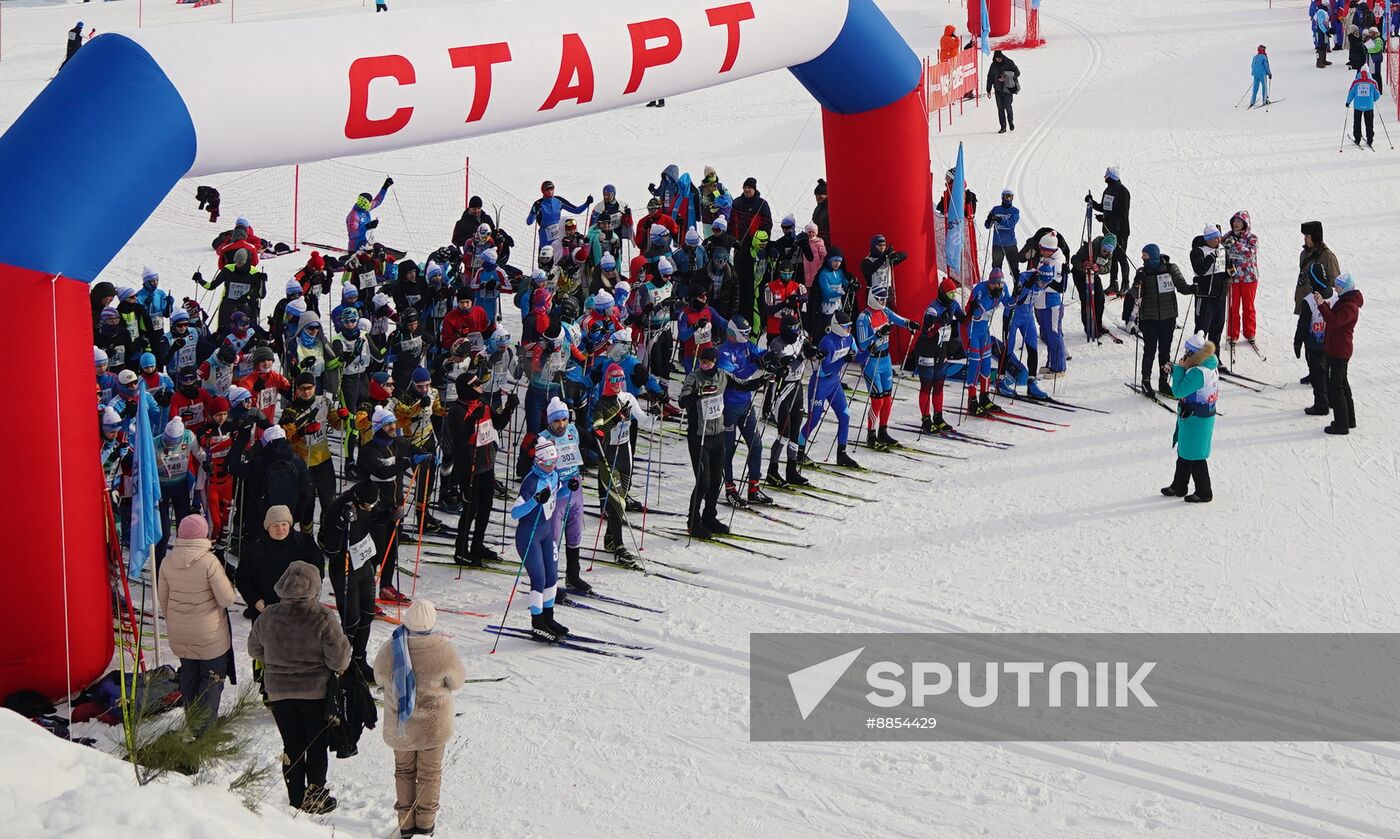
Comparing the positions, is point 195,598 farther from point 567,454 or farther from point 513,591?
point 567,454

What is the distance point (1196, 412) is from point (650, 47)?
5.25 meters

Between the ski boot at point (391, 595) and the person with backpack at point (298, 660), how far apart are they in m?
2.80

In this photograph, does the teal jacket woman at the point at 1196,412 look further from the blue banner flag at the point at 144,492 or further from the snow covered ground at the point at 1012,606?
the blue banner flag at the point at 144,492

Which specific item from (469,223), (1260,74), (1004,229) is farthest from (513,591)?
(1260,74)

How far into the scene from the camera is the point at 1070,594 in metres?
10.1

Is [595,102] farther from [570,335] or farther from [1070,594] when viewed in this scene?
[1070,594]

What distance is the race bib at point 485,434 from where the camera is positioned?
35.1 feet

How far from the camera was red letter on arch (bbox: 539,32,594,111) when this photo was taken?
37.7ft

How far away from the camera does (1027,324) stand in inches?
554

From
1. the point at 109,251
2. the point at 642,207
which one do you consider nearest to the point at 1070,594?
the point at 109,251

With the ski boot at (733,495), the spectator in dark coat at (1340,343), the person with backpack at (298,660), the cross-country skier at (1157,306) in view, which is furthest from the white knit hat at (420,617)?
the spectator in dark coat at (1340,343)

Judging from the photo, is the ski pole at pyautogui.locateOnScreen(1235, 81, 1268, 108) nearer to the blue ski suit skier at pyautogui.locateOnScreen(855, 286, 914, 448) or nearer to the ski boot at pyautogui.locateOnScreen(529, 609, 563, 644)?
the blue ski suit skier at pyautogui.locateOnScreen(855, 286, 914, 448)

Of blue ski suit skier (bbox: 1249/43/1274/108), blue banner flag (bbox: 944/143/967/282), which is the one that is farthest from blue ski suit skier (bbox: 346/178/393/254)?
blue ski suit skier (bbox: 1249/43/1274/108)

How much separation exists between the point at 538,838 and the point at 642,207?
1515 cm
